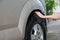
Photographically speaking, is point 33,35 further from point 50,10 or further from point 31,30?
point 50,10

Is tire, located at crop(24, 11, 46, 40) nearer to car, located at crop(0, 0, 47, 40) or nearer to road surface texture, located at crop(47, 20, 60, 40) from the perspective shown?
car, located at crop(0, 0, 47, 40)

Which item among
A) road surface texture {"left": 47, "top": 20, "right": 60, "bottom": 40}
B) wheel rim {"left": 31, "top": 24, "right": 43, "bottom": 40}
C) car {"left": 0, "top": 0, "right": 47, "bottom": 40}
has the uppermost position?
car {"left": 0, "top": 0, "right": 47, "bottom": 40}

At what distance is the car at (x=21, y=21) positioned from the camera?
451cm

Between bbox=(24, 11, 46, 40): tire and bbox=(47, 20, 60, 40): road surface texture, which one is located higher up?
bbox=(24, 11, 46, 40): tire

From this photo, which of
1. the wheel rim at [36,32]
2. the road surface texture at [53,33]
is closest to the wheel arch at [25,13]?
the wheel rim at [36,32]

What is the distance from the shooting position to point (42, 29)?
5910mm

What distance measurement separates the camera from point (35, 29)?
5.62m

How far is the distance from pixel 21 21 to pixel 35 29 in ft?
2.42

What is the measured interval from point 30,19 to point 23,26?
41 cm

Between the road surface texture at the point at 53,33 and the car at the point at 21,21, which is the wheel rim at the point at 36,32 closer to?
the car at the point at 21,21

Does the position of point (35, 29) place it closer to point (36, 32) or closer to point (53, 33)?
point (36, 32)

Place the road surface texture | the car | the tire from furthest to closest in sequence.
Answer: the road surface texture, the tire, the car

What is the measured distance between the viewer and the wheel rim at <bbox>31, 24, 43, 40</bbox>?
551cm

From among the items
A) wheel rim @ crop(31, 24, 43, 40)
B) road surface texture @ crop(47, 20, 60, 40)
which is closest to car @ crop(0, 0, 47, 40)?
wheel rim @ crop(31, 24, 43, 40)
